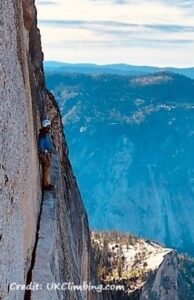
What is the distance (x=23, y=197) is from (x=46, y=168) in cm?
438

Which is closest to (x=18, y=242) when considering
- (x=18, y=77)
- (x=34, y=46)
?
(x=18, y=77)

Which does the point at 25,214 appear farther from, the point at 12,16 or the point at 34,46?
the point at 34,46

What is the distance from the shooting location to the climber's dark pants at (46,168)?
17250 millimetres

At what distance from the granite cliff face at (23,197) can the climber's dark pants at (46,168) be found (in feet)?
1.06

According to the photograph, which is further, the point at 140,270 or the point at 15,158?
the point at 140,270

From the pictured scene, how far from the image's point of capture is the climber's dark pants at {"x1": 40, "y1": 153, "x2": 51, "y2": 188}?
56.6ft

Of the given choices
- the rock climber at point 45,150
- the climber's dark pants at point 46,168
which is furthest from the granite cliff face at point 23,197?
the climber's dark pants at point 46,168

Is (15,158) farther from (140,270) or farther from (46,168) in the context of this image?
(140,270)

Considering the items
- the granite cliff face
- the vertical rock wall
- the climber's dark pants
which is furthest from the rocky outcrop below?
the vertical rock wall

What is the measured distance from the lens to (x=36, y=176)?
52.7ft

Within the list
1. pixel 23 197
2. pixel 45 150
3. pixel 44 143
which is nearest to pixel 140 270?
pixel 45 150

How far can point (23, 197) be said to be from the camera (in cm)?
1308

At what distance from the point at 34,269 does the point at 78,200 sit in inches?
431

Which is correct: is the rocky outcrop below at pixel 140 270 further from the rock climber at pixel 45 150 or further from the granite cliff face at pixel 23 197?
the granite cliff face at pixel 23 197
